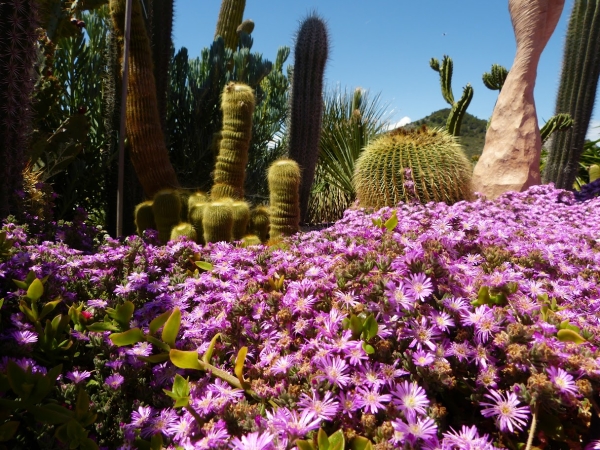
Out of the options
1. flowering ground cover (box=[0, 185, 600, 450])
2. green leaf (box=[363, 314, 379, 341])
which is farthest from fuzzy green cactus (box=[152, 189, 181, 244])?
green leaf (box=[363, 314, 379, 341])

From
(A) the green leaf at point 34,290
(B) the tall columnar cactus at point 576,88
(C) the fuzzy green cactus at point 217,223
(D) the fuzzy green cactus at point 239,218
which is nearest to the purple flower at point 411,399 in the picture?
(A) the green leaf at point 34,290

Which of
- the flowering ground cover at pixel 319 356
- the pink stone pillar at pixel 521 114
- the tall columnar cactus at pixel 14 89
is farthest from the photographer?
the pink stone pillar at pixel 521 114

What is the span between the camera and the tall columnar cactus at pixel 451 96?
652 centimetres

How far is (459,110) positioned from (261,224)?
4456 millimetres

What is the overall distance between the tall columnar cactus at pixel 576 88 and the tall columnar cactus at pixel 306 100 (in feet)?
14.0

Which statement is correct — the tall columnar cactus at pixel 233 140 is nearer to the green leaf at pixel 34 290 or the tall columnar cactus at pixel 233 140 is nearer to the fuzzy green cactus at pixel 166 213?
the fuzzy green cactus at pixel 166 213

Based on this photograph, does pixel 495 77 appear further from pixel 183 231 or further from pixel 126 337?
pixel 126 337

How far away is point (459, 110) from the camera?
21.8ft

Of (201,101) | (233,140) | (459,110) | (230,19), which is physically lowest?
(233,140)

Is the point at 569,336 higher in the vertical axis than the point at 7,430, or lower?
higher

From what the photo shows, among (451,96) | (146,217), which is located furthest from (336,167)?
(146,217)

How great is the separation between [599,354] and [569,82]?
787cm

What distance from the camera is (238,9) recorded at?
7.77 metres

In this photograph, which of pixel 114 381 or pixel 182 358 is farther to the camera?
pixel 114 381
